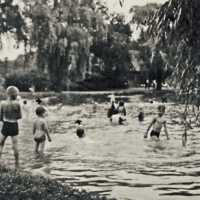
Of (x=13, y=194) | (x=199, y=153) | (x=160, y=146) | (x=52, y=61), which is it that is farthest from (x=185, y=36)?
(x=52, y=61)

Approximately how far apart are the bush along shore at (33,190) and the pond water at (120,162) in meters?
2.14

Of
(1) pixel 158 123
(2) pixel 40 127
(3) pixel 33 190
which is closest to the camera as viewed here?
(3) pixel 33 190

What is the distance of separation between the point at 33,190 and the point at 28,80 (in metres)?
62.5

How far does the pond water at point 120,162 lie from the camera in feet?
41.6

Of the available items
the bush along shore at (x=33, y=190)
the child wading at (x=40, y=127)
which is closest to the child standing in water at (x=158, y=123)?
the child wading at (x=40, y=127)

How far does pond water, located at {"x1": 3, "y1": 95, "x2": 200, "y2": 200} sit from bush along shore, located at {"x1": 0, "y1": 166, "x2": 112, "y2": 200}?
214 centimetres

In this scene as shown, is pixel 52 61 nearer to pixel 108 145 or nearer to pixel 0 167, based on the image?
pixel 108 145

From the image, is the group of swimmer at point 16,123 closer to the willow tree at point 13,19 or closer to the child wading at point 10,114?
the child wading at point 10,114

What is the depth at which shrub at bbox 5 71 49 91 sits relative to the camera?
232 ft

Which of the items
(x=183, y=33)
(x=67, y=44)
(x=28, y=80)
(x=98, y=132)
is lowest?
(x=98, y=132)

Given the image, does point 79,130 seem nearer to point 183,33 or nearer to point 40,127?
point 40,127

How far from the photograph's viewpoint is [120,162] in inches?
654

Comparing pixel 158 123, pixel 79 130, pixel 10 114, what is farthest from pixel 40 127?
pixel 158 123

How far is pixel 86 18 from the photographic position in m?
51.8
